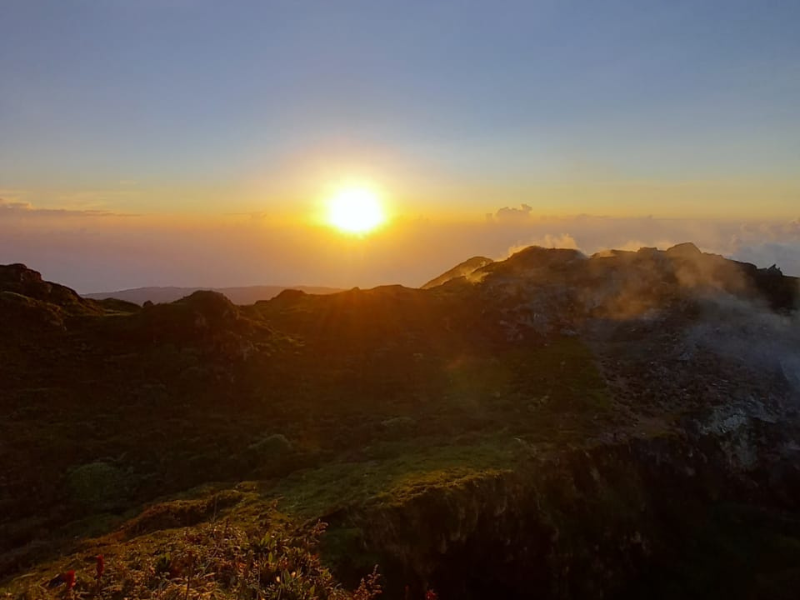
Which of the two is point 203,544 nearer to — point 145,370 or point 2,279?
point 145,370

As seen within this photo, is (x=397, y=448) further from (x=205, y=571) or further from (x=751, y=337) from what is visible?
(x=751, y=337)

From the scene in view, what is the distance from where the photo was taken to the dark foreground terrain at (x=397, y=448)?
23.1 meters

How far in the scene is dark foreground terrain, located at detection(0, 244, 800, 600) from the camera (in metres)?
23.1

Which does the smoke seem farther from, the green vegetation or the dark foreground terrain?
the green vegetation

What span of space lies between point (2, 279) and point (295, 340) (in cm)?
2357

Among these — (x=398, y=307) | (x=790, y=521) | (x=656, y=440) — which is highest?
(x=398, y=307)

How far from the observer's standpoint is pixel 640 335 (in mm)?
54656

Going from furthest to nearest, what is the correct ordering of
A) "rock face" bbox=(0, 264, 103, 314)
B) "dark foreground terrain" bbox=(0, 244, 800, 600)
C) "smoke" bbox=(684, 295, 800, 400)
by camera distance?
"smoke" bbox=(684, 295, 800, 400) → "rock face" bbox=(0, 264, 103, 314) → "dark foreground terrain" bbox=(0, 244, 800, 600)

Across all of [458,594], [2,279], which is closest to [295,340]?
[2,279]

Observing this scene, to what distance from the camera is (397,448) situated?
3381cm

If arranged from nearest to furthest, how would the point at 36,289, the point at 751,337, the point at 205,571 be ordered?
the point at 205,571 → the point at 36,289 → the point at 751,337

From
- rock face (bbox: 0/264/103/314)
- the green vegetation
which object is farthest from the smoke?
rock face (bbox: 0/264/103/314)

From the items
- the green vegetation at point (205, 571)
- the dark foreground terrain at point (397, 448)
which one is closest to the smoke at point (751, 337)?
the dark foreground terrain at point (397, 448)

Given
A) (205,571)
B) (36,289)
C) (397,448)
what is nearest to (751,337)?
(397,448)
